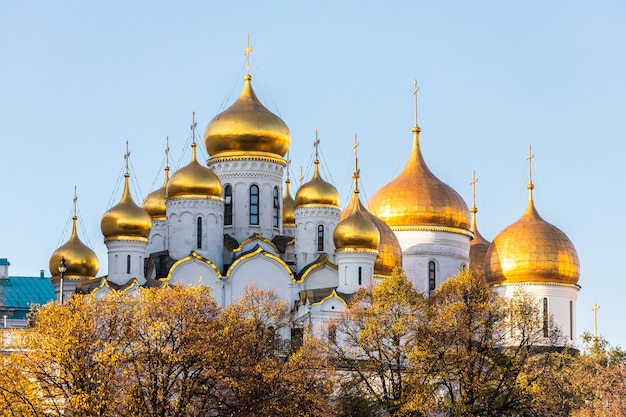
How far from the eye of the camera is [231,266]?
52.4 meters

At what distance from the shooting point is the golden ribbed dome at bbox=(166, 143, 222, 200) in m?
53.1

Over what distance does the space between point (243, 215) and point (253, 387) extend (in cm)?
1666

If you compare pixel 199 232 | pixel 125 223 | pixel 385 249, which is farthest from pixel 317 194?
pixel 125 223

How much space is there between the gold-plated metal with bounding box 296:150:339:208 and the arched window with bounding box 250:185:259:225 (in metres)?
1.80

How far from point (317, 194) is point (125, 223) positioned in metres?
6.77

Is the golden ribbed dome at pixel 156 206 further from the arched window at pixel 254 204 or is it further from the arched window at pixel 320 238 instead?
the arched window at pixel 320 238

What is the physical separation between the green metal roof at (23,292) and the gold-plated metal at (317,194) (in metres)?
21.4

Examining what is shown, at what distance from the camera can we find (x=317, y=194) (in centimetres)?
5431

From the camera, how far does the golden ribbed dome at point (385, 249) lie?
5369 centimetres

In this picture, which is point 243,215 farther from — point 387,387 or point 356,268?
point 387,387

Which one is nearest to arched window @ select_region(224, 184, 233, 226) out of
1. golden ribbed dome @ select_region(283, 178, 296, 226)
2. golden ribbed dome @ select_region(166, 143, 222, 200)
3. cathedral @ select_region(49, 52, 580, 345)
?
cathedral @ select_region(49, 52, 580, 345)

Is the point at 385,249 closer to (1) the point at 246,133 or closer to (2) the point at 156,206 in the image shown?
(1) the point at 246,133

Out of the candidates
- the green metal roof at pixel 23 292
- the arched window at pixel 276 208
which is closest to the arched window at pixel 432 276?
the arched window at pixel 276 208

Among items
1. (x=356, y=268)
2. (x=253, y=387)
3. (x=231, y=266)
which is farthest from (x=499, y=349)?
(x=253, y=387)
